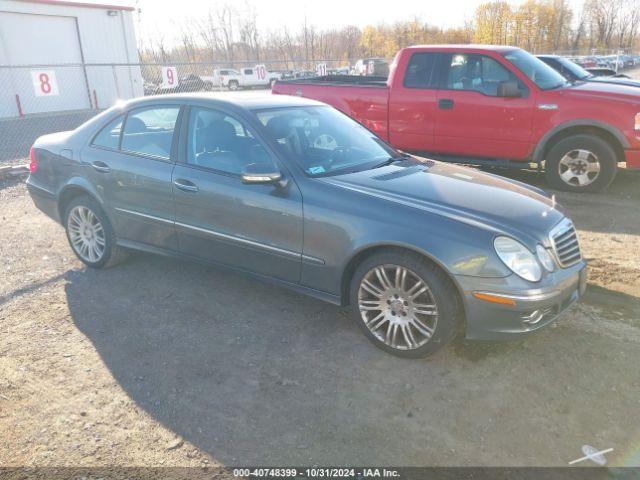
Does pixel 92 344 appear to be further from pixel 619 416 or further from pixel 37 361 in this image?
pixel 619 416

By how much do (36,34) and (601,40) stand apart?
78288mm

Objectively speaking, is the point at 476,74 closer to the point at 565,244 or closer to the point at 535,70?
the point at 535,70

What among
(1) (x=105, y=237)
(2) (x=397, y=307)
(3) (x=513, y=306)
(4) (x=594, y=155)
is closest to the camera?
(3) (x=513, y=306)

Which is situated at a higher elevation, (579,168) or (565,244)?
(565,244)

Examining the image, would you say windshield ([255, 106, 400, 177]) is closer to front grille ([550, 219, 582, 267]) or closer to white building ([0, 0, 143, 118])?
front grille ([550, 219, 582, 267])

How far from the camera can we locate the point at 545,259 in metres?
3.12

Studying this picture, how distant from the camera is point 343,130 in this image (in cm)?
440

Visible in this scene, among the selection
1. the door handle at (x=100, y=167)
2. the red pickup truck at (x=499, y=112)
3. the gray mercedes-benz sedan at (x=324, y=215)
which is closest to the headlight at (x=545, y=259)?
the gray mercedes-benz sedan at (x=324, y=215)

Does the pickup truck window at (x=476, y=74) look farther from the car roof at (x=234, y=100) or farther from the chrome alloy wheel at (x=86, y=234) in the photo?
the chrome alloy wheel at (x=86, y=234)

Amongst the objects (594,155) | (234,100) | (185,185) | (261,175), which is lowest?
(594,155)

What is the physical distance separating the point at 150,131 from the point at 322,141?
151 centimetres

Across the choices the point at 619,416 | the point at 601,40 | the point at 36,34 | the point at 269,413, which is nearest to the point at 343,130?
the point at 269,413

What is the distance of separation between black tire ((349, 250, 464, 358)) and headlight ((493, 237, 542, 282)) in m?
0.35

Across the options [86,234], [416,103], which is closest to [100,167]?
[86,234]
